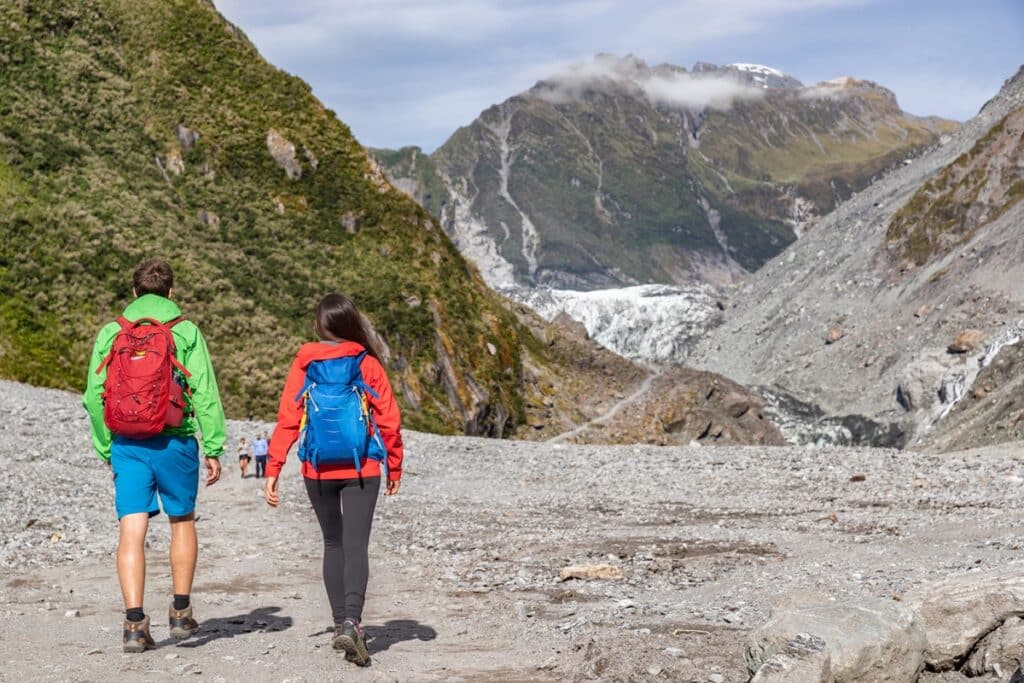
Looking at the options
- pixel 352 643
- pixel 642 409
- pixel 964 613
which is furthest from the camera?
pixel 642 409

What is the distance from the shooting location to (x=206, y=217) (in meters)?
55.3

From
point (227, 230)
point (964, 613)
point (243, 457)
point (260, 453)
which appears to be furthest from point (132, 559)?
point (227, 230)

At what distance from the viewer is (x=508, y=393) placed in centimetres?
5709

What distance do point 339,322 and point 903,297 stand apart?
283 ft

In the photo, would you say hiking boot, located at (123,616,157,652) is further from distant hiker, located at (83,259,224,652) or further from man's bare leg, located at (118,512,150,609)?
man's bare leg, located at (118,512,150,609)

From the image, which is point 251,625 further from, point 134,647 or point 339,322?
point 339,322

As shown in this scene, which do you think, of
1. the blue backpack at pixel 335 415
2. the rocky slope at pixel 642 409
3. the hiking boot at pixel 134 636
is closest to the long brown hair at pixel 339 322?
the blue backpack at pixel 335 415

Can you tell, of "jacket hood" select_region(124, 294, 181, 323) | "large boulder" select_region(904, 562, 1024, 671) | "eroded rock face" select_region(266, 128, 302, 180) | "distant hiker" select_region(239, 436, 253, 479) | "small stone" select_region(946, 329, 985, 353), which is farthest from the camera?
"small stone" select_region(946, 329, 985, 353)

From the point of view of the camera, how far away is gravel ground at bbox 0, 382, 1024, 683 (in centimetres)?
848

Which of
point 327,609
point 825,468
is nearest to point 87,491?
point 327,609

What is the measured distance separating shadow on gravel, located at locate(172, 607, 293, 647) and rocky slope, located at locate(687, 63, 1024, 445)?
45.8 m

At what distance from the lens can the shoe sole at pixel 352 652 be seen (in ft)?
26.2

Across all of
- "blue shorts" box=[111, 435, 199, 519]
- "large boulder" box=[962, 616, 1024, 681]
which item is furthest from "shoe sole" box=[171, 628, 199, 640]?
"large boulder" box=[962, 616, 1024, 681]

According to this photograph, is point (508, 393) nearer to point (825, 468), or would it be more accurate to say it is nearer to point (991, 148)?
point (825, 468)
